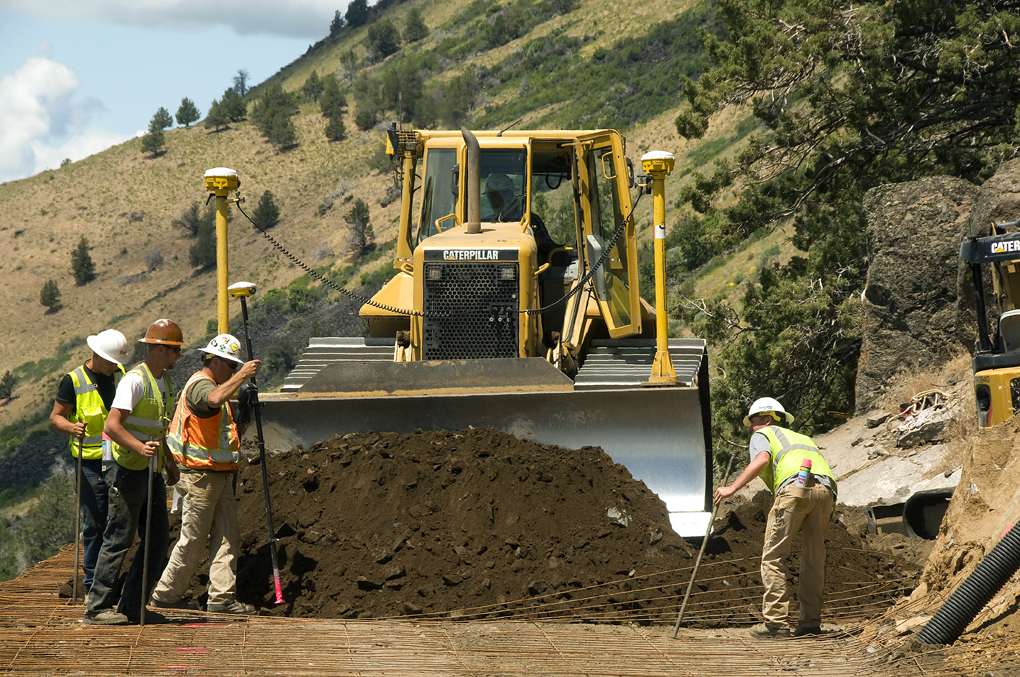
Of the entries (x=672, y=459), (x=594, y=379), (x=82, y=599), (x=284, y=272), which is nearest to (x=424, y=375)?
(x=594, y=379)

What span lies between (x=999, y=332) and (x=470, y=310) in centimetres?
532

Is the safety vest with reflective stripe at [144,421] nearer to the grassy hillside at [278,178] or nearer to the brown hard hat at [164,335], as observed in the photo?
the brown hard hat at [164,335]

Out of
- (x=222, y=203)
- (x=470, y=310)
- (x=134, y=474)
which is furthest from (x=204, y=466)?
(x=470, y=310)

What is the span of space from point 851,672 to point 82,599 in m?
5.09

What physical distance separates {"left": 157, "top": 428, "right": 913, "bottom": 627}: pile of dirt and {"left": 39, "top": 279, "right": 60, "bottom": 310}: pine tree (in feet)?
226

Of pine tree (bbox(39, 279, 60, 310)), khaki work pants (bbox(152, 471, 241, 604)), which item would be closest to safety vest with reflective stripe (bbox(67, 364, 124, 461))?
khaki work pants (bbox(152, 471, 241, 604))

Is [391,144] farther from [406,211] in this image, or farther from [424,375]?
[424,375]

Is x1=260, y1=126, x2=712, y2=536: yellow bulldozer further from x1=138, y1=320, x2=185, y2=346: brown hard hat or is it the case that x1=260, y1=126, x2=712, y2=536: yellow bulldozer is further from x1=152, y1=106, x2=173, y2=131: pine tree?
x1=152, y1=106, x2=173, y2=131: pine tree

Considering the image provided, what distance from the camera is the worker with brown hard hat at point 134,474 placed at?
6.25 m

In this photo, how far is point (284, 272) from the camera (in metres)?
66.8

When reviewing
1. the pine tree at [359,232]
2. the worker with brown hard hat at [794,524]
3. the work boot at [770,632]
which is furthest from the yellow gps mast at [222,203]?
the pine tree at [359,232]

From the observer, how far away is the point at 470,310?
30.3 ft

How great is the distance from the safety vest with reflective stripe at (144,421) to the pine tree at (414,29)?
9249 cm

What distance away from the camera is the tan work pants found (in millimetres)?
6801
